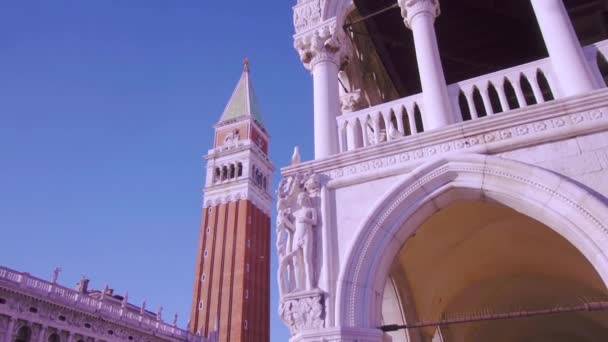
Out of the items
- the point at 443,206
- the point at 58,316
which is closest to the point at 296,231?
the point at 443,206

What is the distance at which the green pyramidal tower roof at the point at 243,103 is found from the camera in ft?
192

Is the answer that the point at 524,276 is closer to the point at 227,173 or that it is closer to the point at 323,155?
the point at 323,155

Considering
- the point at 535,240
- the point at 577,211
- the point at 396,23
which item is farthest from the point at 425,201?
the point at 396,23

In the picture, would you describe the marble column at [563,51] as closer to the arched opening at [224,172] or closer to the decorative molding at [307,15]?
the decorative molding at [307,15]

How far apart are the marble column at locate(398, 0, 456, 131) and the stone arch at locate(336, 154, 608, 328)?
79 centimetres

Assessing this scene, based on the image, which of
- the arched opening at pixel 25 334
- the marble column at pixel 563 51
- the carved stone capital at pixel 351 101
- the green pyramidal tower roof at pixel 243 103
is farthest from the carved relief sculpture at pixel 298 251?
the green pyramidal tower roof at pixel 243 103

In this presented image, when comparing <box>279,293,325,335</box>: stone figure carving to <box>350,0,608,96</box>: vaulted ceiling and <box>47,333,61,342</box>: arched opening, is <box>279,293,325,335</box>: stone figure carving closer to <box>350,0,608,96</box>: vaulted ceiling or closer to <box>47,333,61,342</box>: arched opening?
<box>350,0,608,96</box>: vaulted ceiling

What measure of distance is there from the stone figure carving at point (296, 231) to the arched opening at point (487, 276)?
1.21 metres

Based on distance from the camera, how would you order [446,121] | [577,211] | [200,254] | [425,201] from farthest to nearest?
[200,254], [446,121], [425,201], [577,211]

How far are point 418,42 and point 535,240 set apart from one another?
3303 mm

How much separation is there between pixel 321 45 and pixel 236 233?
44343mm

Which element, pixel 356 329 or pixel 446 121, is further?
Answer: pixel 446 121

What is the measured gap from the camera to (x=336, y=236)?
5.12m

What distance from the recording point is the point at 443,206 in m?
4.97
